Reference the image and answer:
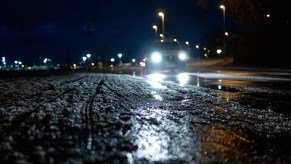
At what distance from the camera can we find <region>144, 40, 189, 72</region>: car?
2914cm

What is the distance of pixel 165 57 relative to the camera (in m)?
29.2

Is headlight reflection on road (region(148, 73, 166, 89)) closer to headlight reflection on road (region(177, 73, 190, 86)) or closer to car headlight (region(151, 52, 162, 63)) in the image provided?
headlight reflection on road (region(177, 73, 190, 86))

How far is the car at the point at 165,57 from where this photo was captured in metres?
29.1

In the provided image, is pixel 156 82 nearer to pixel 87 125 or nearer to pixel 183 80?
pixel 183 80

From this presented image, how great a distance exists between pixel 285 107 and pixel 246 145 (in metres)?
4.35

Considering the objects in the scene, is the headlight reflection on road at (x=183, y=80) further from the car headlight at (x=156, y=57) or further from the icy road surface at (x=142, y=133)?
the icy road surface at (x=142, y=133)

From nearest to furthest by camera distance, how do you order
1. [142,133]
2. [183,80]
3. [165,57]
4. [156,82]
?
[142,133] < [156,82] < [183,80] < [165,57]

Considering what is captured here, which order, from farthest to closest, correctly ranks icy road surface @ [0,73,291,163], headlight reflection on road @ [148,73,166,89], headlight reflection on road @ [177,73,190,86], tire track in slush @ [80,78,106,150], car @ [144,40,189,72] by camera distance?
car @ [144,40,189,72] < headlight reflection on road @ [177,73,190,86] < headlight reflection on road @ [148,73,166,89] < tire track in slush @ [80,78,106,150] < icy road surface @ [0,73,291,163]

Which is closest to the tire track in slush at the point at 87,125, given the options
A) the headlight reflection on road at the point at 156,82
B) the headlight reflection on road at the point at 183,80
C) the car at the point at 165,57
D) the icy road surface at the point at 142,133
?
the icy road surface at the point at 142,133

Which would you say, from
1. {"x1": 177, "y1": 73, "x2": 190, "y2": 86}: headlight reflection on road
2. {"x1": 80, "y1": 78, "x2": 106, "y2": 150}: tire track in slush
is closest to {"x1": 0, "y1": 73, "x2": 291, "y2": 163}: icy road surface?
{"x1": 80, "y1": 78, "x2": 106, "y2": 150}: tire track in slush

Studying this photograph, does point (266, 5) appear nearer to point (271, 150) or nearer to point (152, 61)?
point (152, 61)

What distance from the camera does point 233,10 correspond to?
40.9 metres

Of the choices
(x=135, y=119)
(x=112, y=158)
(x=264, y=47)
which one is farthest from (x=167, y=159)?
(x=264, y=47)

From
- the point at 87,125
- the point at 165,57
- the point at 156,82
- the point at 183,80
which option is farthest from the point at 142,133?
the point at 165,57
